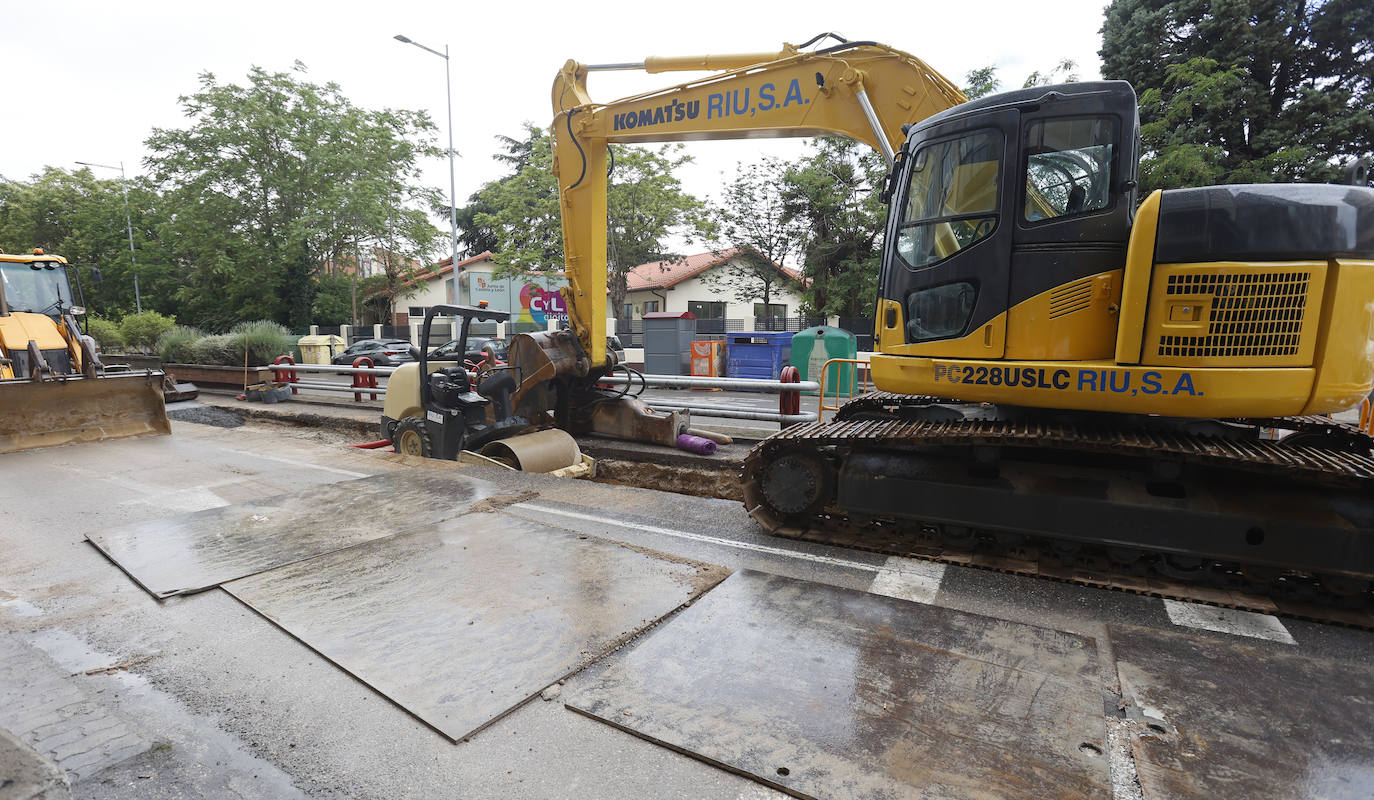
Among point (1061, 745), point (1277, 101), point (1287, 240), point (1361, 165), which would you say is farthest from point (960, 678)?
point (1277, 101)

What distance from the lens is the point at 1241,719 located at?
8.82 ft

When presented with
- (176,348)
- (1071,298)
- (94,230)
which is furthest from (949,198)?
(94,230)

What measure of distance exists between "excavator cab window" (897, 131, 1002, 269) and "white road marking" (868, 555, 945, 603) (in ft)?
6.62

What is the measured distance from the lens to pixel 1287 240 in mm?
3402

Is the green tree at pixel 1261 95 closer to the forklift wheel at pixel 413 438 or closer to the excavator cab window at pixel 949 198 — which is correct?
the excavator cab window at pixel 949 198

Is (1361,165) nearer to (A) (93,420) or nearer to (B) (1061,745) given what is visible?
(B) (1061,745)

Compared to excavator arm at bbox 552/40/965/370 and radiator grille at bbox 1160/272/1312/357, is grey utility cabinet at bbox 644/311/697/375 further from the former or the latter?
radiator grille at bbox 1160/272/1312/357

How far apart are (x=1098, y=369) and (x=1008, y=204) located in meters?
1.14

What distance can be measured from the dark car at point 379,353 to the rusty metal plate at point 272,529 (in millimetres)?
15821

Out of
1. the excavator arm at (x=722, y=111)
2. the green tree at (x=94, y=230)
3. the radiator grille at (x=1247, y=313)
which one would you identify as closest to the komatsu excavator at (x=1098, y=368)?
the radiator grille at (x=1247, y=313)

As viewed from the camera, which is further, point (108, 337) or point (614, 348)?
point (108, 337)

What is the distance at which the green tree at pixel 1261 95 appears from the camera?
59.2ft

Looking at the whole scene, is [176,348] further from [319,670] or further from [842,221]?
[842,221]

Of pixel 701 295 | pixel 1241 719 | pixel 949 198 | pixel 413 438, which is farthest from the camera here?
pixel 701 295
